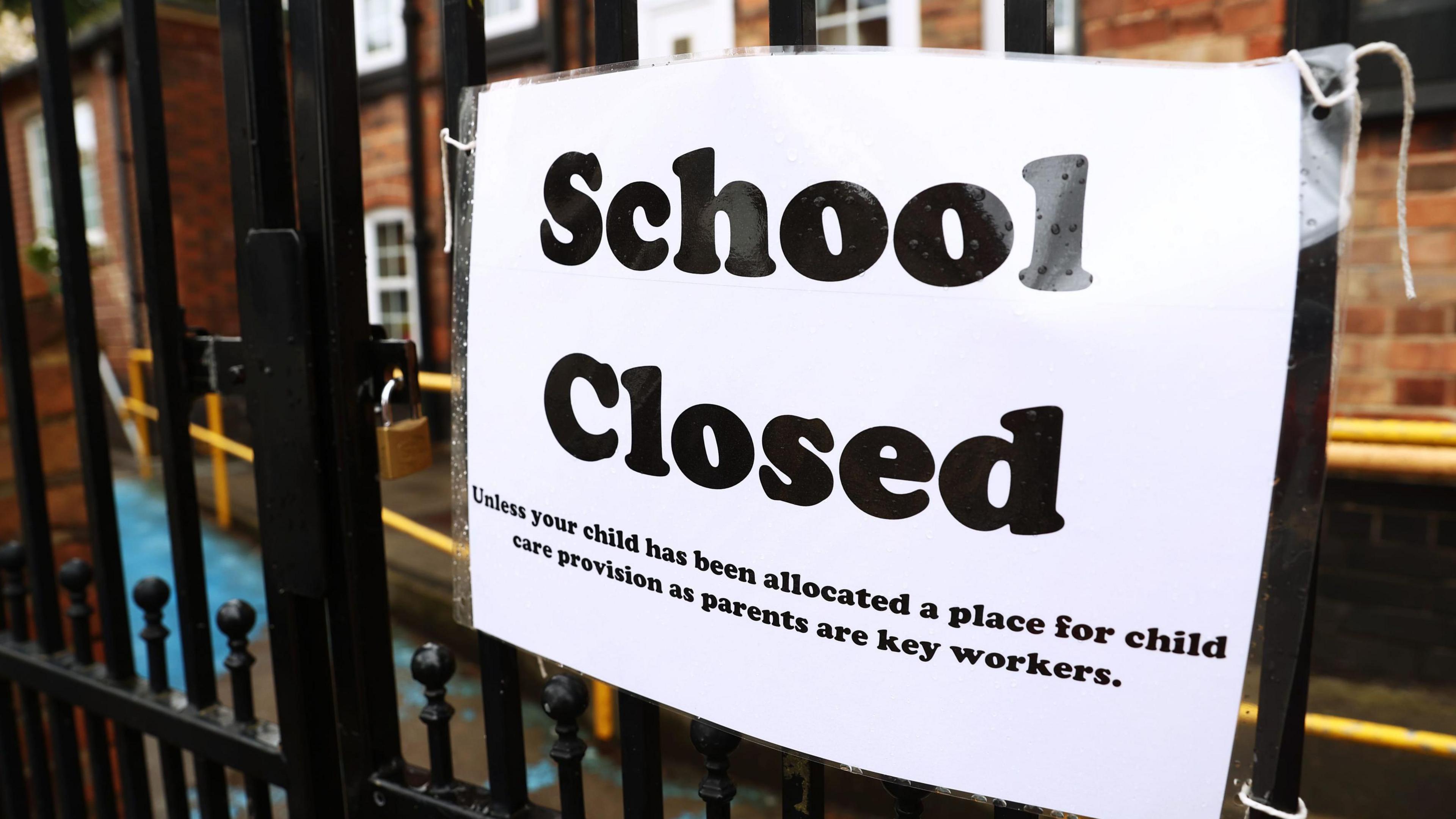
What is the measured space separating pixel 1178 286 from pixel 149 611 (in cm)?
156

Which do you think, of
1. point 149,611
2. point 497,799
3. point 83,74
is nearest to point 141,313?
point 83,74

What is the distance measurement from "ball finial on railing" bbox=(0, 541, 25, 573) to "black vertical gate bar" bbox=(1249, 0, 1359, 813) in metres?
1.99

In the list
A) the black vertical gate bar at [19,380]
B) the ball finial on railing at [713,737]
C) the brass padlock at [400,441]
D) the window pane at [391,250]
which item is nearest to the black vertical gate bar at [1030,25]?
the ball finial on railing at [713,737]

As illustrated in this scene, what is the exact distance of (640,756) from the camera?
0.99m

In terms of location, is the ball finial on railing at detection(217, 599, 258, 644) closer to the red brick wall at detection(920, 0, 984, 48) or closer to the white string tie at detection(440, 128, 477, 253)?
the white string tie at detection(440, 128, 477, 253)

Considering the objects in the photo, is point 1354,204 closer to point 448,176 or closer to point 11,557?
point 448,176

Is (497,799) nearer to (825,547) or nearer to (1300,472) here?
(825,547)

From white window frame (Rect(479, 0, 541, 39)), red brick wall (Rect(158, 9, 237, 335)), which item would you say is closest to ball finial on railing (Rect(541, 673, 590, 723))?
white window frame (Rect(479, 0, 541, 39))

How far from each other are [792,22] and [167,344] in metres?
1.04

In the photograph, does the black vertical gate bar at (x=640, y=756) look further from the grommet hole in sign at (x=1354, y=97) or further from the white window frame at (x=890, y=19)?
the white window frame at (x=890, y=19)

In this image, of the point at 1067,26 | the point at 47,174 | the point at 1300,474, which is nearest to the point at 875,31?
the point at 1067,26

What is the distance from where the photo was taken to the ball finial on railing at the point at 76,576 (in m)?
1.54

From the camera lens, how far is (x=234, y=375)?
127 centimetres

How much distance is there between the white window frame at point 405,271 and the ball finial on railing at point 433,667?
5742 mm
